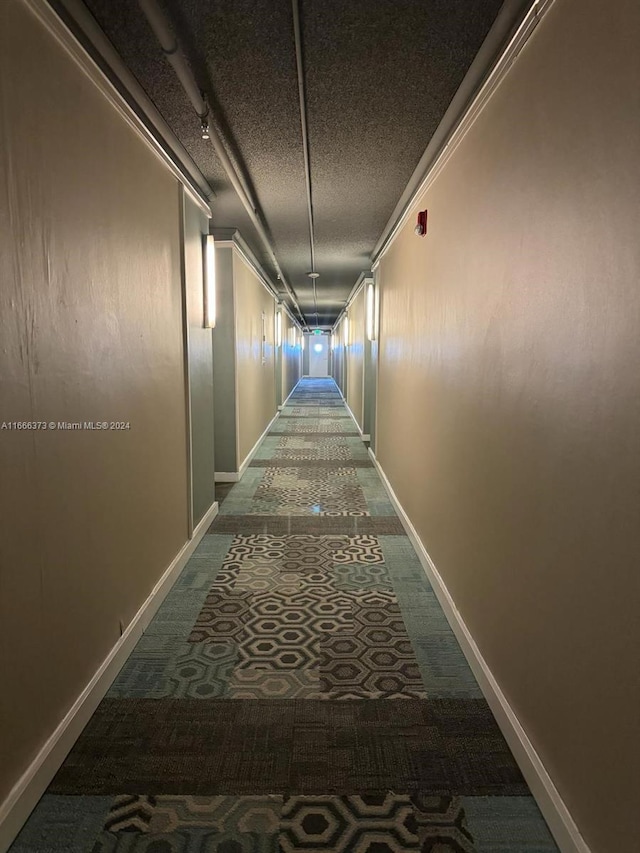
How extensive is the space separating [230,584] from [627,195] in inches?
110

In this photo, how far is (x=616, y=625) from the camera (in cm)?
127

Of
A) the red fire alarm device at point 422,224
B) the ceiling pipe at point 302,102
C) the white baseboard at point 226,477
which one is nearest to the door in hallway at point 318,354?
the white baseboard at point 226,477

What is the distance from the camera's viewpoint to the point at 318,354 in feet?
96.5

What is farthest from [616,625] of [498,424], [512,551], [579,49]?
[579,49]

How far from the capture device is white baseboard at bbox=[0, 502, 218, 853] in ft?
5.02

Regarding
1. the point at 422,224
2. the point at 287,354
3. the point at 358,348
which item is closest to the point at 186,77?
the point at 422,224

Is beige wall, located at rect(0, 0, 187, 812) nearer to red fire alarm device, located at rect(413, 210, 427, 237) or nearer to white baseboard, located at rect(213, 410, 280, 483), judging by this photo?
red fire alarm device, located at rect(413, 210, 427, 237)

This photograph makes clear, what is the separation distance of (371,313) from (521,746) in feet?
19.2

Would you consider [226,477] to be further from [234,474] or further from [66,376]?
[66,376]

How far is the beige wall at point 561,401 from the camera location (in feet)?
4.09

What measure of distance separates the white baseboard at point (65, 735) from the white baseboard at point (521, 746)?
1.53 meters

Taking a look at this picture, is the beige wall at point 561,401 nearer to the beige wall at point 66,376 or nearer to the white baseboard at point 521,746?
the white baseboard at point 521,746

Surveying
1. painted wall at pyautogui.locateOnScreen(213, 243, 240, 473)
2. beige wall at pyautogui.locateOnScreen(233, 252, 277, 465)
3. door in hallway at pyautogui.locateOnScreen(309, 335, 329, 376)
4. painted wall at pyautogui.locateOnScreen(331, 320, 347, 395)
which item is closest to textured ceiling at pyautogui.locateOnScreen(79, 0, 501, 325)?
painted wall at pyautogui.locateOnScreen(213, 243, 240, 473)

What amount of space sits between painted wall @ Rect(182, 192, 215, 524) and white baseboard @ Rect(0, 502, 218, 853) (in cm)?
124
